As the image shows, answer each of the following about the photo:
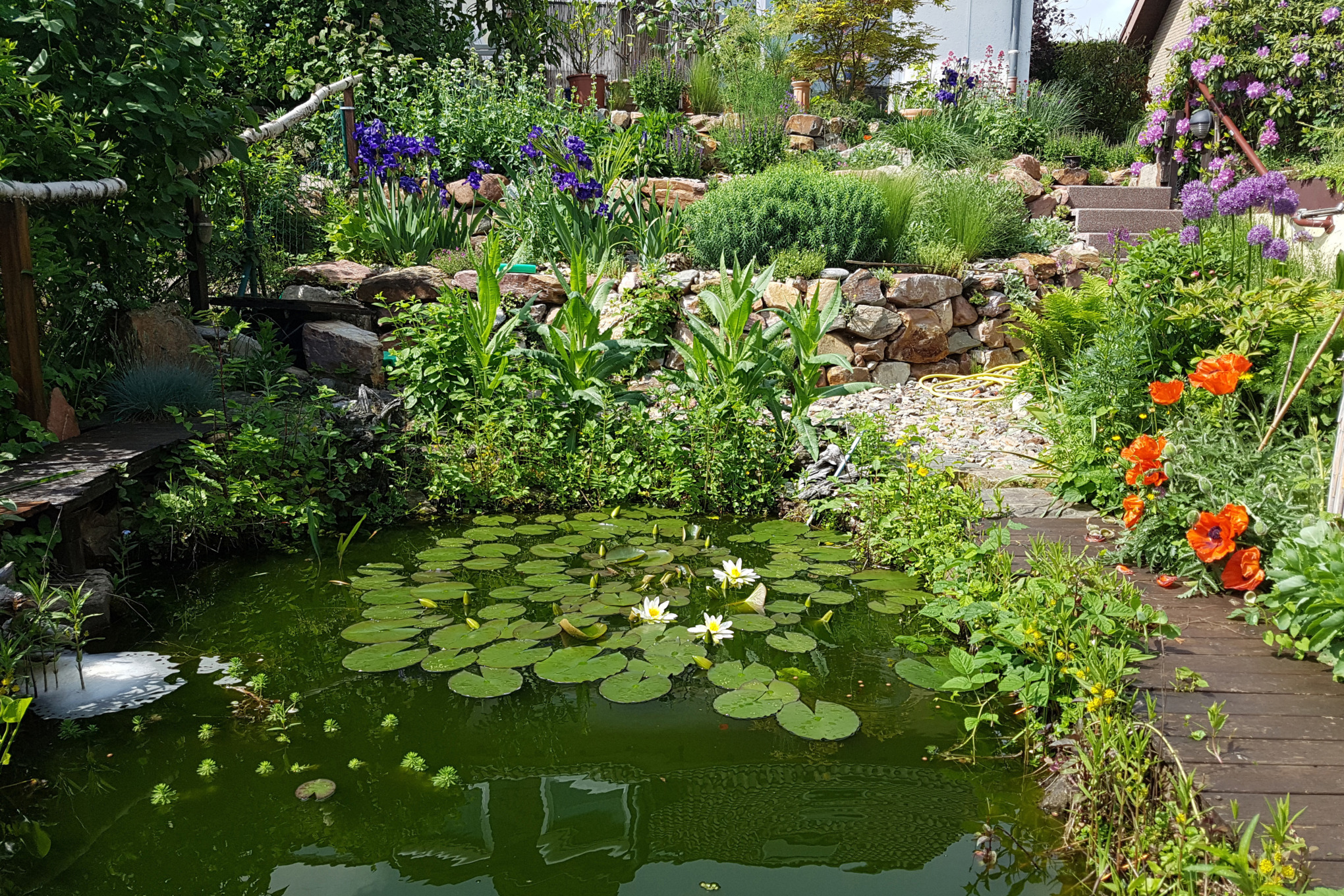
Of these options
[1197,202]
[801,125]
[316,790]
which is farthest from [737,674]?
[801,125]

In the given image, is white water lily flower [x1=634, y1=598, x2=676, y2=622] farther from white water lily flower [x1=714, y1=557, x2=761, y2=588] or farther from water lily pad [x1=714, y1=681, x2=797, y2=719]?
water lily pad [x1=714, y1=681, x2=797, y2=719]

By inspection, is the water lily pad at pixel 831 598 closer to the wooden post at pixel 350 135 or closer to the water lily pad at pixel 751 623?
the water lily pad at pixel 751 623

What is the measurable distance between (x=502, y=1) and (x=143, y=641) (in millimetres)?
9540

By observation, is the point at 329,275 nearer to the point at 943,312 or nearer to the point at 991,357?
the point at 943,312

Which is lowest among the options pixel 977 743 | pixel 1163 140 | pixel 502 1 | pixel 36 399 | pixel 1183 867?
pixel 977 743

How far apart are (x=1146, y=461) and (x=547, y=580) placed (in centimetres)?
214

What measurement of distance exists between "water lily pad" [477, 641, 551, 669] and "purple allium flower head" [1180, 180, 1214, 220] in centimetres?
306

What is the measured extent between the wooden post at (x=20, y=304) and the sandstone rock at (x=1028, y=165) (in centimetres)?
777

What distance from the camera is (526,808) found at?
7.11 feet

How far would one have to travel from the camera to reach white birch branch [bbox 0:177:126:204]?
3.13m

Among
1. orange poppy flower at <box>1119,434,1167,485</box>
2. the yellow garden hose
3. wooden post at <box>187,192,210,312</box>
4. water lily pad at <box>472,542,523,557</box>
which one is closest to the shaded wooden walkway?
orange poppy flower at <box>1119,434,1167,485</box>

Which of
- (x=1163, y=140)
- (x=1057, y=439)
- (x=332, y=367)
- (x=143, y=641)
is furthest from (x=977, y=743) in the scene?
(x=1163, y=140)

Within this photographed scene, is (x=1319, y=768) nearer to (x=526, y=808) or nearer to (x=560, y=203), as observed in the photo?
(x=526, y=808)

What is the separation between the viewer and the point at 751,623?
312 cm
